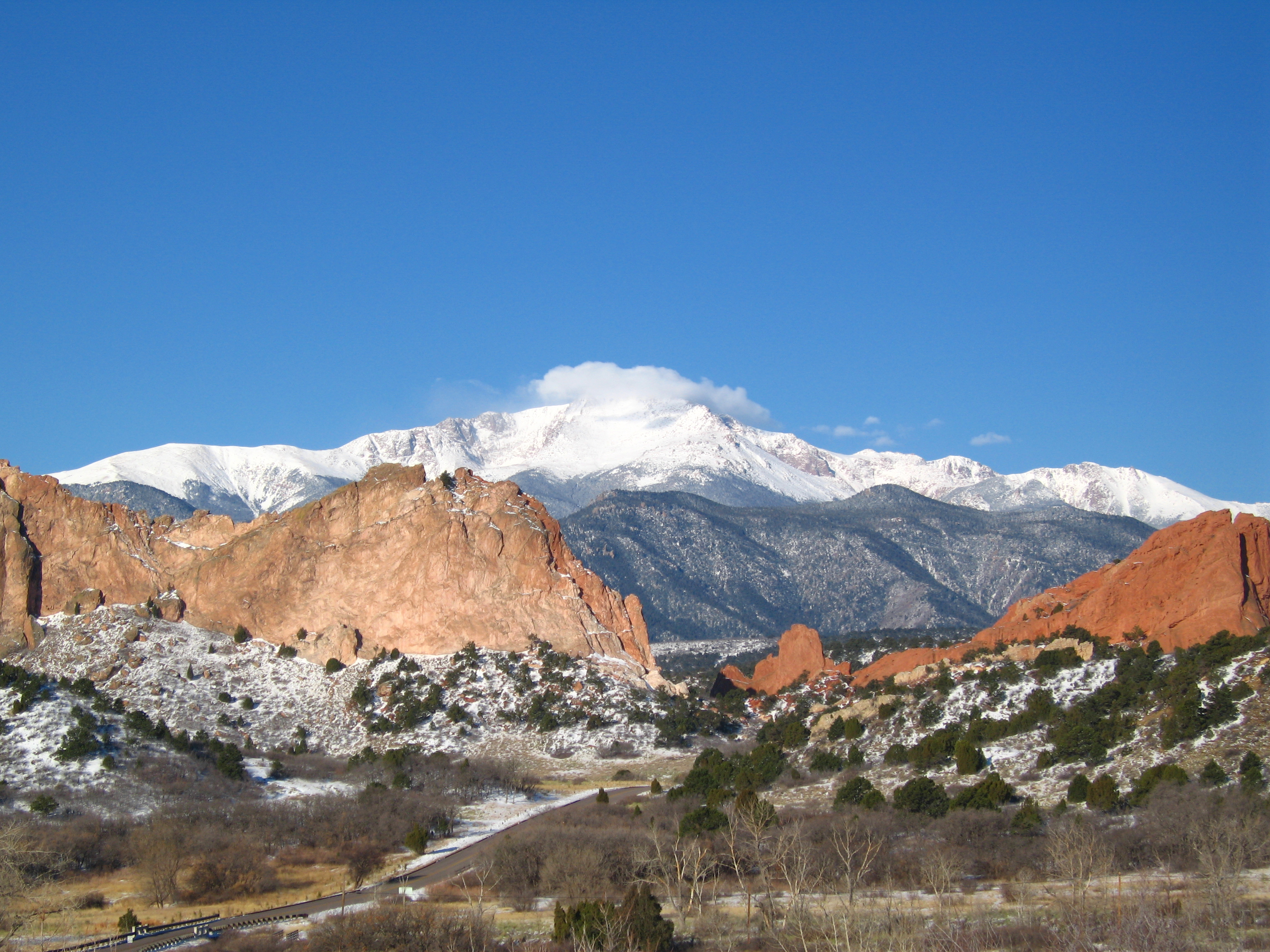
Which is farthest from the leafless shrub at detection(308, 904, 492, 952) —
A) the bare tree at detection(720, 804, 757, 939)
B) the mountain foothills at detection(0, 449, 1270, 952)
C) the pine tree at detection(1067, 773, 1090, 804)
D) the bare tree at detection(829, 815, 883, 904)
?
the pine tree at detection(1067, 773, 1090, 804)

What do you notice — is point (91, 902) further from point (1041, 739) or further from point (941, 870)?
point (1041, 739)

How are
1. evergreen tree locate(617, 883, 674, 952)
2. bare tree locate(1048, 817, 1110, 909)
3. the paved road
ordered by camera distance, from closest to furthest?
evergreen tree locate(617, 883, 674, 952)
bare tree locate(1048, 817, 1110, 909)
the paved road

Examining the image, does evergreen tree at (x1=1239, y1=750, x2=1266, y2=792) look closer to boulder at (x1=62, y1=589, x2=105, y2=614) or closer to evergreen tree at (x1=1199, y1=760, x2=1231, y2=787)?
evergreen tree at (x1=1199, y1=760, x2=1231, y2=787)

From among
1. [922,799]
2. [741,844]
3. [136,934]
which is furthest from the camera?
[922,799]

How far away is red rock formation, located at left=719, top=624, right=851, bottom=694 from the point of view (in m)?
106

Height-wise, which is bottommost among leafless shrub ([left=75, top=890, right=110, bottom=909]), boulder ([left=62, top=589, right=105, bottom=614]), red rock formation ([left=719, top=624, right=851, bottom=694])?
leafless shrub ([left=75, top=890, right=110, bottom=909])

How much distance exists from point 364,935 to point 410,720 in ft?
182

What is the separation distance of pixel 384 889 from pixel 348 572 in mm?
56709

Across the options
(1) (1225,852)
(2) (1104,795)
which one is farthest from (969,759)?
(1) (1225,852)

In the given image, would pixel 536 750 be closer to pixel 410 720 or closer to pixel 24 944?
pixel 410 720

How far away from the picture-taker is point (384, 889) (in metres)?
40.7

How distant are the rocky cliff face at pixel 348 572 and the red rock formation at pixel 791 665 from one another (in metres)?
16.7

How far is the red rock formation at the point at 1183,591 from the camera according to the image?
202ft

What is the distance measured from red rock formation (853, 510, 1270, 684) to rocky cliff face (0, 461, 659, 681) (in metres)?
35.8
